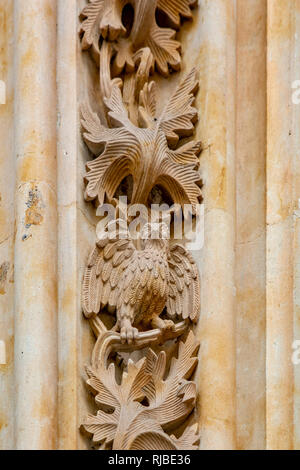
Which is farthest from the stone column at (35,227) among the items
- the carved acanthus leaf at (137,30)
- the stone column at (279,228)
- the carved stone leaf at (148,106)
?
the stone column at (279,228)

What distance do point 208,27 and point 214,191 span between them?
1.52 ft

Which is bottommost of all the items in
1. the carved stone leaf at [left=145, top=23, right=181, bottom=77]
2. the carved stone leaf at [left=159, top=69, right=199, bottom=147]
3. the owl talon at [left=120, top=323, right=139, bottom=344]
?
the owl talon at [left=120, top=323, right=139, bottom=344]

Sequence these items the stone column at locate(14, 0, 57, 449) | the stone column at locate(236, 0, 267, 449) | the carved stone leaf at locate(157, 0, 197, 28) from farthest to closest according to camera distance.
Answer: the carved stone leaf at locate(157, 0, 197, 28) → the stone column at locate(236, 0, 267, 449) → the stone column at locate(14, 0, 57, 449)

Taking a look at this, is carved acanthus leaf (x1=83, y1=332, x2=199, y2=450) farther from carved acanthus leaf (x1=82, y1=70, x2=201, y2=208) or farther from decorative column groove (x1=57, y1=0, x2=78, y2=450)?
carved acanthus leaf (x1=82, y1=70, x2=201, y2=208)

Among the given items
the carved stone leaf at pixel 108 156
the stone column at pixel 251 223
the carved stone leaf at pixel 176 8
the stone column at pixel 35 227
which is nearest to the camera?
the stone column at pixel 35 227

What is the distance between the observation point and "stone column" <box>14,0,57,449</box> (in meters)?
3.76

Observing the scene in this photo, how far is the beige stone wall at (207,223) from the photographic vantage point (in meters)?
3.80

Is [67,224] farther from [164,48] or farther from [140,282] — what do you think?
[164,48]

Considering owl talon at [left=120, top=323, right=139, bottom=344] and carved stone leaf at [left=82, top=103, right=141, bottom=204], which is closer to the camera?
owl talon at [left=120, top=323, right=139, bottom=344]

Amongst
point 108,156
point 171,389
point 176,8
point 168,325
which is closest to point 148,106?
point 108,156

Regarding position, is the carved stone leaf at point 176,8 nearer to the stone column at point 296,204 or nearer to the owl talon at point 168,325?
the stone column at point 296,204

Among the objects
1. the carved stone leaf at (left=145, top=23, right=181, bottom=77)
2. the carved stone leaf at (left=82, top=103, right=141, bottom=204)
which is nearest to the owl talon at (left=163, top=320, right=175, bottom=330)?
the carved stone leaf at (left=82, top=103, right=141, bottom=204)

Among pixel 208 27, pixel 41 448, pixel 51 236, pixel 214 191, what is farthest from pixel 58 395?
pixel 208 27
